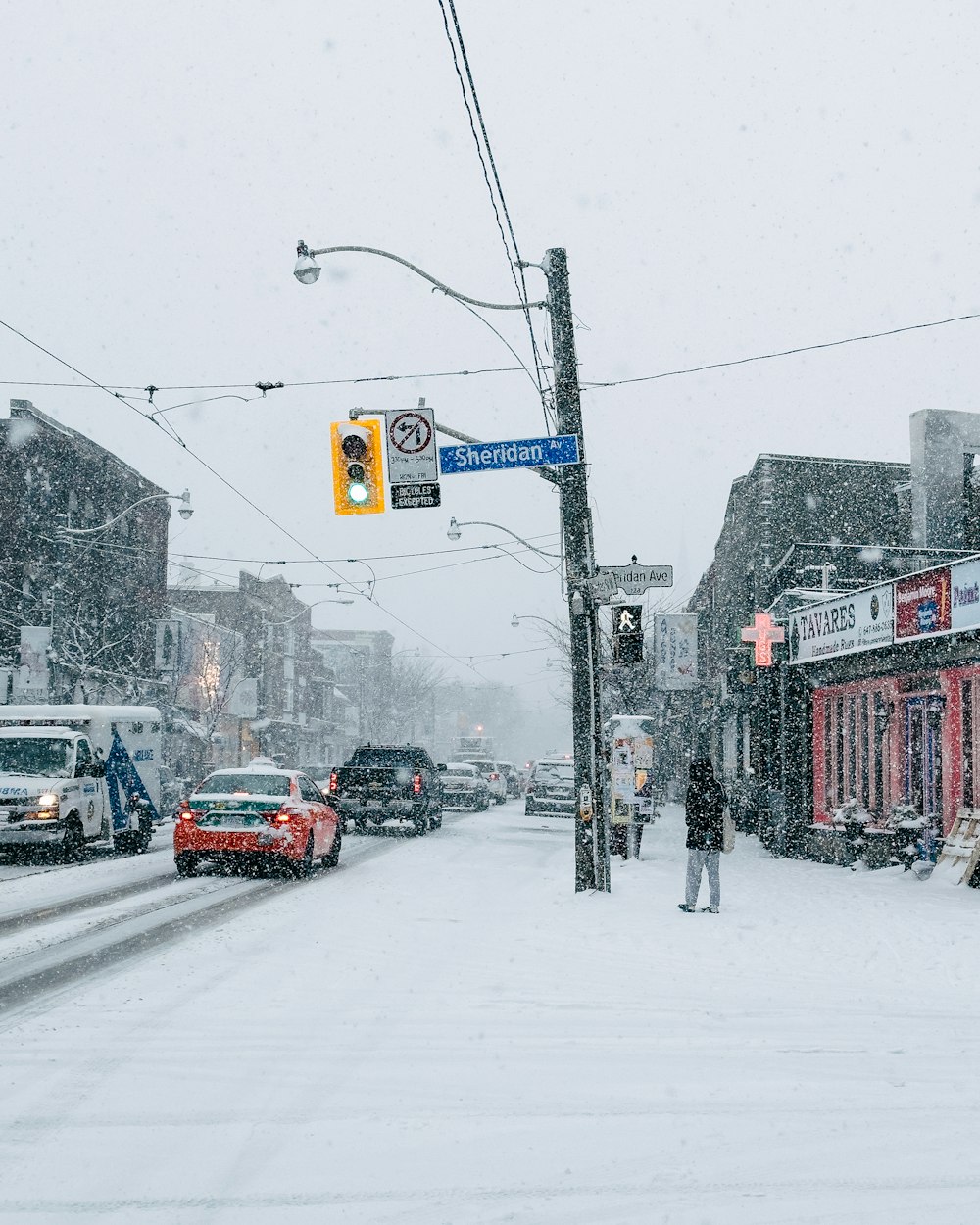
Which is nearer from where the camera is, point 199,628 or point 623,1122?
point 623,1122

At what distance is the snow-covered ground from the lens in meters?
4.78

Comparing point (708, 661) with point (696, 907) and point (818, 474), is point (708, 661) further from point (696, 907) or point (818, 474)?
point (696, 907)

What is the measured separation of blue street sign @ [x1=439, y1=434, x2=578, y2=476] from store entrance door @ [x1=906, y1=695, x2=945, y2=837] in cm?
796

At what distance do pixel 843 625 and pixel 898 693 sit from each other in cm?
150

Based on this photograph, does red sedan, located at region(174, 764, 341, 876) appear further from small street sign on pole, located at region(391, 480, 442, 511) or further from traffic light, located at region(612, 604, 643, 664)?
traffic light, located at region(612, 604, 643, 664)

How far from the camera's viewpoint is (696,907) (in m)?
13.9

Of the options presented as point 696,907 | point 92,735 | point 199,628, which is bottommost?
point 696,907

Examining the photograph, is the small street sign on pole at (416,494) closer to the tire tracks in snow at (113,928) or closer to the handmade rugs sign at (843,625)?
the tire tracks in snow at (113,928)

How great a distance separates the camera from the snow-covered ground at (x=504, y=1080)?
4.78 metres

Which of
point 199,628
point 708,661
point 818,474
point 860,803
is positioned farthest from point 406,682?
point 860,803

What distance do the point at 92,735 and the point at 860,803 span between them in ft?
40.9

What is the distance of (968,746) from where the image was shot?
59.2 feet

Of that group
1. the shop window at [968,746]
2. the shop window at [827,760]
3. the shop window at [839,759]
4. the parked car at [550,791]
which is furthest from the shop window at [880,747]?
the parked car at [550,791]

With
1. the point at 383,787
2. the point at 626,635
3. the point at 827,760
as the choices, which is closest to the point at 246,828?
the point at 626,635
